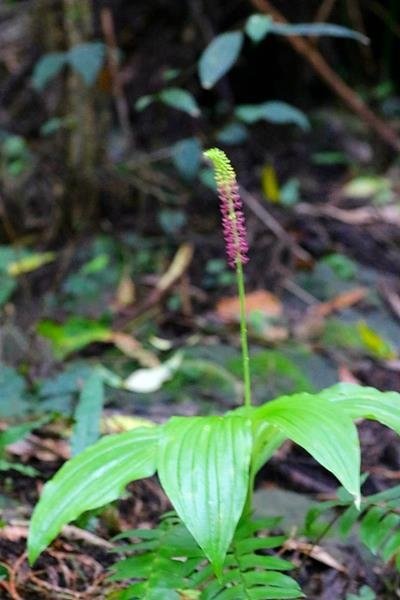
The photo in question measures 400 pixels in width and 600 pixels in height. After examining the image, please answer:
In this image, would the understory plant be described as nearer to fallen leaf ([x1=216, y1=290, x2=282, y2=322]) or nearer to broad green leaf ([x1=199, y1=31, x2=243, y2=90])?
broad green leaf ([x1=199, y1=31, x2=243, y2=90])

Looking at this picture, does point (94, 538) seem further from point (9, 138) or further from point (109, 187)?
point (9, 138)

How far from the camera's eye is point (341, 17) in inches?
157

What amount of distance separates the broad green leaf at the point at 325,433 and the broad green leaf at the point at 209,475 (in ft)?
0.18

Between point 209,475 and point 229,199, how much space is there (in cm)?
37

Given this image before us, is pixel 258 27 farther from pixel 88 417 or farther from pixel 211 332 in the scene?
pixel 88 417

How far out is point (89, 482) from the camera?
3.51 ft

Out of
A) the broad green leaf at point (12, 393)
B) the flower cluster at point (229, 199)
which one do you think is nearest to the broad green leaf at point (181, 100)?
the broad green leaf at point (12, 393)

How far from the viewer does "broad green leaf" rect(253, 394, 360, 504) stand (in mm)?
987

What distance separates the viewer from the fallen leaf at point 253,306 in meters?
2.76

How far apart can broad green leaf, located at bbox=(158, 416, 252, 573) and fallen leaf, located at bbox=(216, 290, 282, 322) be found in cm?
164

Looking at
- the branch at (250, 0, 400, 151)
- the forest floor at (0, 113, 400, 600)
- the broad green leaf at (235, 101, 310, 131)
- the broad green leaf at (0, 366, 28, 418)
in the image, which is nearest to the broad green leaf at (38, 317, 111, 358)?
the forest floor at (0, 113, 400, 600)

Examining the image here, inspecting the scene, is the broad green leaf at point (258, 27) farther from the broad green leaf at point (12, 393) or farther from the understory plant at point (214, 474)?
the understory plant at point (214, 474)

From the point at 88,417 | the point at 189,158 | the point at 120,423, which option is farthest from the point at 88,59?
the point at 88,417

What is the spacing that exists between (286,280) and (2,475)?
5.16ft
